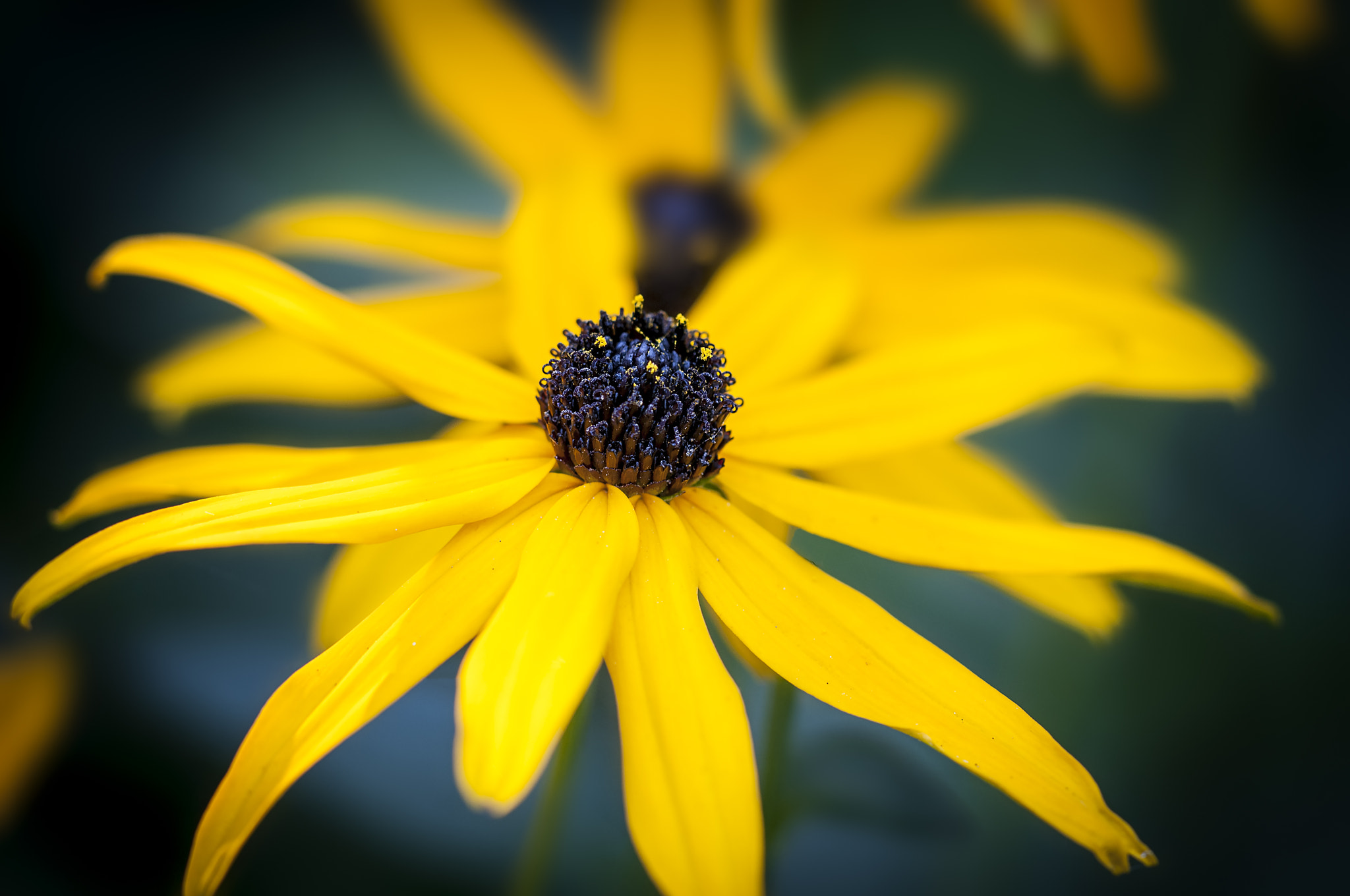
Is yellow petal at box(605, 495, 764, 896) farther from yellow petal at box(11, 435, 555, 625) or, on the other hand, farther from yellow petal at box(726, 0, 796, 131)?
yellow petal at box(726, 0, 796, 131)

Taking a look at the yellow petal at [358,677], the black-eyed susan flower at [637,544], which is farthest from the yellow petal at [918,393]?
the yellow petal at [358,677]

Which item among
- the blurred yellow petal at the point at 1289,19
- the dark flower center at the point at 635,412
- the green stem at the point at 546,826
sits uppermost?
the blurred yellow petal at the point at 1289,19

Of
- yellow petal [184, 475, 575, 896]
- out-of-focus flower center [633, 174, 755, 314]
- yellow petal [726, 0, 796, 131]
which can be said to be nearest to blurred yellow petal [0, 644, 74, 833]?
yellow petal [184, 475, 575, 896]

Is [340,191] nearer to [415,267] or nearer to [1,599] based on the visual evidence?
[415,267]

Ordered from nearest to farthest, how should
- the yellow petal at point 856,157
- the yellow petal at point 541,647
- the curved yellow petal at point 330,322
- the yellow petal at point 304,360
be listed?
the yellow petal at point 541,647 < the curved yellow petal at point 330,322 < the yellow petal at point 304,360 < the yellow petal at point 856,157

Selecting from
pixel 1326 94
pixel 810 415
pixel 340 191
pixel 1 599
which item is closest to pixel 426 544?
pixel 810 415

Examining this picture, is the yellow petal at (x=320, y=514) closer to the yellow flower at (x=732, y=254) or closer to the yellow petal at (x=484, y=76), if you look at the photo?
the yellow flower at (x=732, y=254)

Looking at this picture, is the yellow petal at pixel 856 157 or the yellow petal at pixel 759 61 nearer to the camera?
the yellow petal at pixel 759 61

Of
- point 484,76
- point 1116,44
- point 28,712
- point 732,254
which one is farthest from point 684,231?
point 28,712

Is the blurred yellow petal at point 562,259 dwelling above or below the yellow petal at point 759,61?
below
